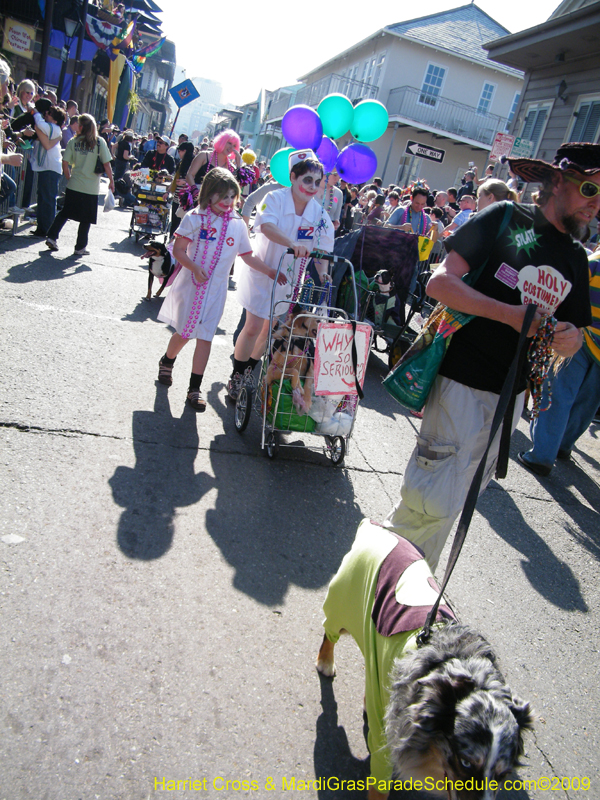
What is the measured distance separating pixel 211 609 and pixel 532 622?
1959 millimetres

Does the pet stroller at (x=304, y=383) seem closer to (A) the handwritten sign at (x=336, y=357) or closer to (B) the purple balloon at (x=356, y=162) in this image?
(A) the handwritten sign at (x=336, y=357)

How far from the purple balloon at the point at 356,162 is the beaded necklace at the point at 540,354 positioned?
22.4 ft

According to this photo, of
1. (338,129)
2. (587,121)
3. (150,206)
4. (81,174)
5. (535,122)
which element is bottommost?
(150,206)

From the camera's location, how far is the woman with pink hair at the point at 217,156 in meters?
8.32

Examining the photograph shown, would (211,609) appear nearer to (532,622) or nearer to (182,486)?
(182,486)

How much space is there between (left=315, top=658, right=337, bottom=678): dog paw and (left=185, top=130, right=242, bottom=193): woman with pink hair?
740 centimetres

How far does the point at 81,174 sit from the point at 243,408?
20.1ft

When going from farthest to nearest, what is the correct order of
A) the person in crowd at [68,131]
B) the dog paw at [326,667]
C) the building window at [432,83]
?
the building window at [432,83] < the person in crowd at [68,131] < the dog paw at [326,667]

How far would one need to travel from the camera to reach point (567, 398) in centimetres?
547

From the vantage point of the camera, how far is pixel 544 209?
2510mm

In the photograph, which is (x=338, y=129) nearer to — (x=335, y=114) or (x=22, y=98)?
(x=335, y=114)

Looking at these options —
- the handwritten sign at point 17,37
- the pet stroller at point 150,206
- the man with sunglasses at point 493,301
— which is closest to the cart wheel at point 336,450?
the man with sunglasses at point 493,301

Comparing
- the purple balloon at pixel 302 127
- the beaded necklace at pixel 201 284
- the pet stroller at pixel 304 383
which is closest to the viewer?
the pet stroller at pixel 304 383

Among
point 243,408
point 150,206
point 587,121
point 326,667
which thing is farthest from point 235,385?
point 587,121
